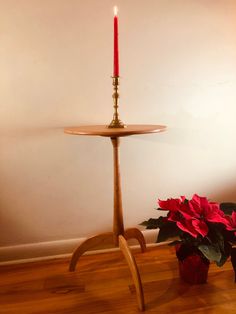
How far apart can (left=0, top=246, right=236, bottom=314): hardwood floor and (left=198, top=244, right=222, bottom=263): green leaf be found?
0.18 m

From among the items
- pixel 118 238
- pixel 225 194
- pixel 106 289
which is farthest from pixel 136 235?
pixel 225 194

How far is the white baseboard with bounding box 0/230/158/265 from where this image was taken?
1365mm

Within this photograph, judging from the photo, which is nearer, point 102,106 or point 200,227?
point 200,227

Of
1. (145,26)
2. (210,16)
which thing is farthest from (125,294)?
(210,16)

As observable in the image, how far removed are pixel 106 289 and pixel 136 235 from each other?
1.00 ft

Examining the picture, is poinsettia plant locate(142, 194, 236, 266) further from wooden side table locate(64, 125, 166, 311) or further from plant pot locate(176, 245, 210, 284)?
wooden side table locate(64, 125, 166, 311)

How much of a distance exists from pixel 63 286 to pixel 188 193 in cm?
79

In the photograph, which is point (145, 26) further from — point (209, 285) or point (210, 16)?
point (209, 285)

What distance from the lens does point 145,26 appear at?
133 centimetres

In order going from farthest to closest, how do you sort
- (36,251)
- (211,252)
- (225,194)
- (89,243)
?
(225,194) < (36,251) < (89,243) < (211,252)

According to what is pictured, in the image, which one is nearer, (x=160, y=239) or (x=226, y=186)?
(x=160, y=239)

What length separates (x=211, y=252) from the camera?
1.03m

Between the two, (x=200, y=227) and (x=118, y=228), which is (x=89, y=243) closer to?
(x=118, y=228)

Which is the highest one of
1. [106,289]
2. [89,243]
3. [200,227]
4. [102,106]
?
[102,106]
